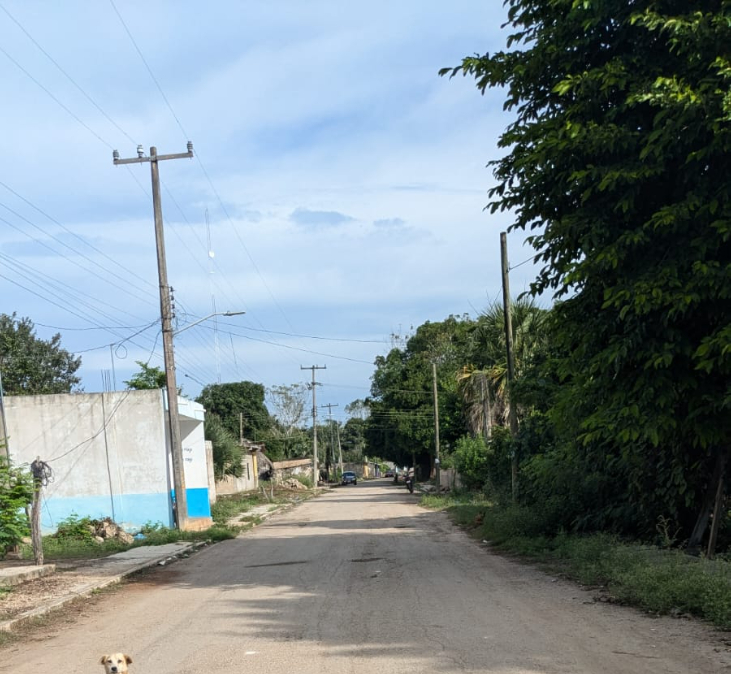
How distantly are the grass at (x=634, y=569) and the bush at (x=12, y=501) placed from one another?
9706 millimetres

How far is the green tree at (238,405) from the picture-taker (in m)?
86.0

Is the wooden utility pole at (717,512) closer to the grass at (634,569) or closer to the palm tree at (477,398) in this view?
the grass at (634,569)

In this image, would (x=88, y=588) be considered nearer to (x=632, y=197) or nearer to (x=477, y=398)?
(x=632, y=197)

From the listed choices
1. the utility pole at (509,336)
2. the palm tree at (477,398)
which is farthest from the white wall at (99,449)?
the palm tree at (477,398)

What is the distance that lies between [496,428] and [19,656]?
2533 centimetres

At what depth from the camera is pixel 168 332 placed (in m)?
27.3

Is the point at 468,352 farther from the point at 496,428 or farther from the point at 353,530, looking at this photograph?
the point at 353,530

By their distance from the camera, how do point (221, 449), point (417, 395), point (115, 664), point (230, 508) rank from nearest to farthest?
point (115, 664), point (230, 508), point (221, 449), point (417, 395)

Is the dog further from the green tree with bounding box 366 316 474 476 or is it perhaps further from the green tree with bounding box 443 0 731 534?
the green tree with bounding box 366 316 474 476

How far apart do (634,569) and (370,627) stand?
13.3ft

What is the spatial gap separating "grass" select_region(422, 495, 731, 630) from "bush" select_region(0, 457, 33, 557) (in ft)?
31.8

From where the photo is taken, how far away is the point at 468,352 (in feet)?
141

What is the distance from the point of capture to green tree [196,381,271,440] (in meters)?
86.0

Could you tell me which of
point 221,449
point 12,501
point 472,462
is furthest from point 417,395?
point 12,501
